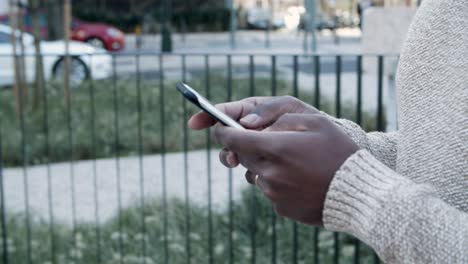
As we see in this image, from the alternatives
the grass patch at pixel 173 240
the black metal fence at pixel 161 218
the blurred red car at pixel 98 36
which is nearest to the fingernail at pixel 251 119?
the black metal fence at pixel 161 218

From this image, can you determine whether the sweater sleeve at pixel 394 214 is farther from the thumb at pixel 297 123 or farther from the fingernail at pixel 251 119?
the fingernail at pixel 251 119

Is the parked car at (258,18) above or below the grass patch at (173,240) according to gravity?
below

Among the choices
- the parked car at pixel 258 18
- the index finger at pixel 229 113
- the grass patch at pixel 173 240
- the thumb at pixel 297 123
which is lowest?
the parked car at pixel 258 18

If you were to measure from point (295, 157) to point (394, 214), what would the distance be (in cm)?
15

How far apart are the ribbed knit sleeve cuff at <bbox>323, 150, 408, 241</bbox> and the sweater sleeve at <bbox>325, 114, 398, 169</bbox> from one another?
32 centimetres

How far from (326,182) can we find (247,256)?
362 cm

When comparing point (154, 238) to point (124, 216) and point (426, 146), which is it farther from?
point (426, 146)

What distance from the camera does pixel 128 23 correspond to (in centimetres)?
3716

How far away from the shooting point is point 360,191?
116 cm

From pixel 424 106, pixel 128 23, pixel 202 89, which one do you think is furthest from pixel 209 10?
pixel 424 106

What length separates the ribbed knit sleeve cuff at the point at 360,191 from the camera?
1.14m

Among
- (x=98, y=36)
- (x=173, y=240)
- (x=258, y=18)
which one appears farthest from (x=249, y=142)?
(x=258, y=18)

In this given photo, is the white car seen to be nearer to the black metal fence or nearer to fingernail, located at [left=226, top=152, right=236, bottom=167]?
the black metal fence

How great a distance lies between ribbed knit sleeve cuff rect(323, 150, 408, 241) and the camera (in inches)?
44.9
